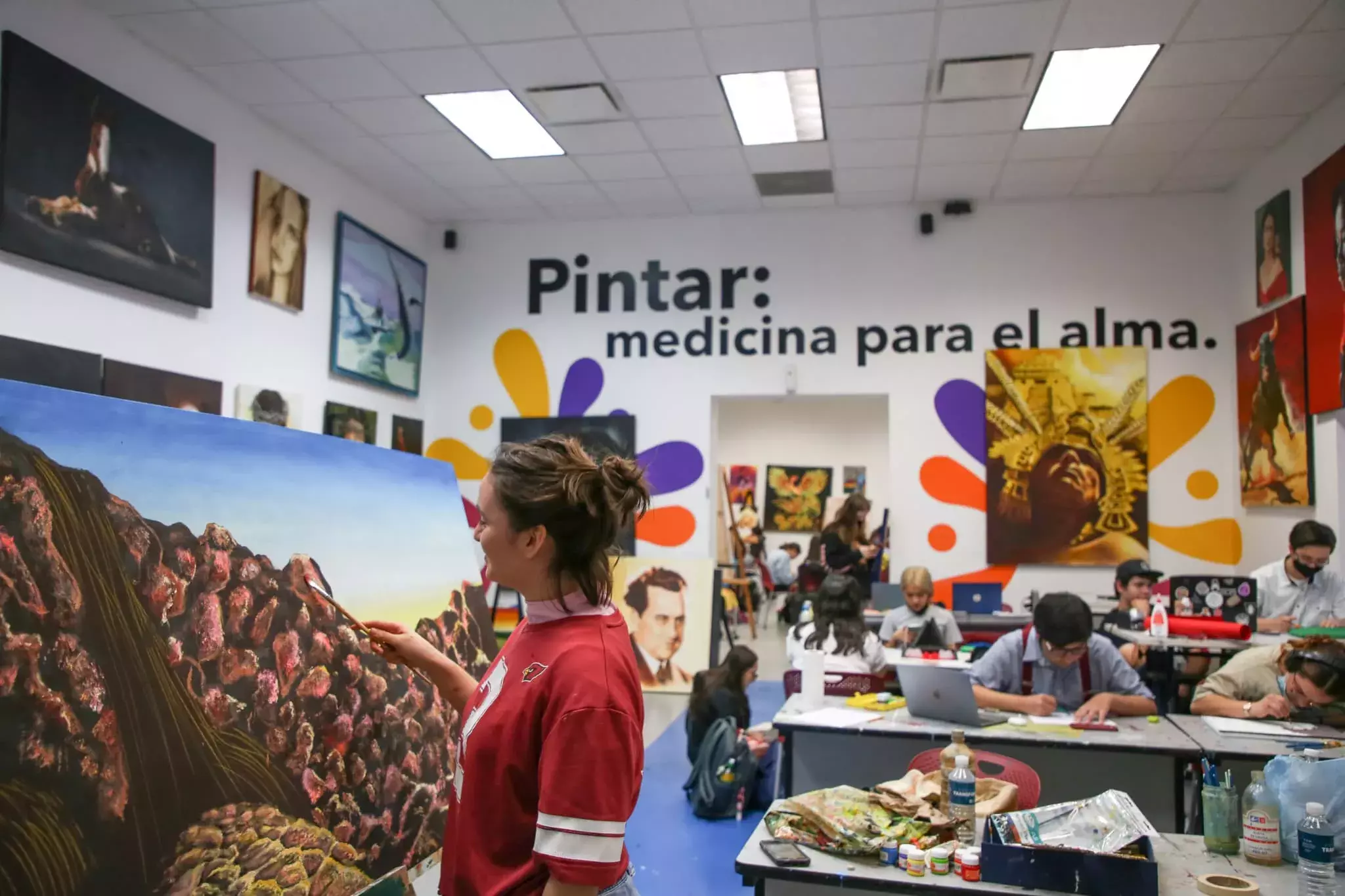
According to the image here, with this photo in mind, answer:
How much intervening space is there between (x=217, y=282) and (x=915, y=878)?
543 centimetres

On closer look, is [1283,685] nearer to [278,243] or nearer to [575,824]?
[575,824]

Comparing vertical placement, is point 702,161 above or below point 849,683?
above

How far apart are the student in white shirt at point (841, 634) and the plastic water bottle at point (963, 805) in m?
2.49

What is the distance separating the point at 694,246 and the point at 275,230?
12.0 feet

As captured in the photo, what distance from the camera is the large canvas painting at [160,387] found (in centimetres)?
509

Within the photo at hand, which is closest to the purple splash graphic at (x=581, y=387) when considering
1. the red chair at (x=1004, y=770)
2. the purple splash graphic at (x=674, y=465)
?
the purple splash graphic at (x=674, y=465)

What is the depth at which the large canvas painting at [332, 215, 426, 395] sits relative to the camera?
23.7ft

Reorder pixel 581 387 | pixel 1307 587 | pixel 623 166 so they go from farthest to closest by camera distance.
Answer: pixel 581 387 → pixel 623 166 → pixel 1307 587

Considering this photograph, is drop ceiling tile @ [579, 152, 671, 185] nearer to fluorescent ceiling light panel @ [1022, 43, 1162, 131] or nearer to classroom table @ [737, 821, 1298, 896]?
fluorescent ceiling light panel @ [1022, 43, 1162, 131]

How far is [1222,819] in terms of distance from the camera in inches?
94.2

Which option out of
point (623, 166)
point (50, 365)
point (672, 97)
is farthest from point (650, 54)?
point (50, 365)

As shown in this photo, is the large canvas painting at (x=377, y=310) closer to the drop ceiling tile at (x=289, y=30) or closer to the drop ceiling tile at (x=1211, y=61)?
the drop ceiling tile at (x=289, y=30)

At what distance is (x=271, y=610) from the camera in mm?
2004

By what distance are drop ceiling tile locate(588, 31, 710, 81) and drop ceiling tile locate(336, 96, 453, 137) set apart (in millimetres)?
1406
